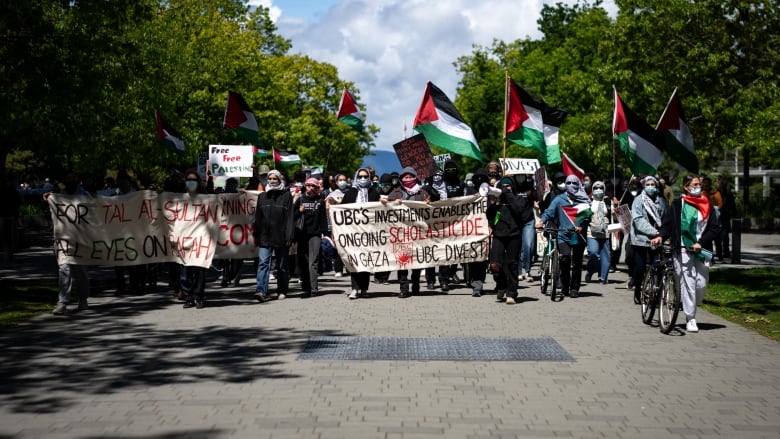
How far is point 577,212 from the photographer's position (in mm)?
16141

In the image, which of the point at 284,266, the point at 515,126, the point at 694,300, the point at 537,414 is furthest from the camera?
the point at 515,126

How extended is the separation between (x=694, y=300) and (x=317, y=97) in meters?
71.2

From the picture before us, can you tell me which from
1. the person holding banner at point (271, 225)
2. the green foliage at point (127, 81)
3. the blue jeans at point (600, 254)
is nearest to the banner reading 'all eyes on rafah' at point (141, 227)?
the person holding banner at point (271, 225)

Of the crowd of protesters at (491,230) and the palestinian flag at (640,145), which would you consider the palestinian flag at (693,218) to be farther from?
the palestinian flag at (640,145)

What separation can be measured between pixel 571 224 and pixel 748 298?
3102mm

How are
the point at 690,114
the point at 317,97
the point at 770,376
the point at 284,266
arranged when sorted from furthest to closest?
the point at 317,97 < the point at 690,114 < the point at 284,266 < the point at 770,376

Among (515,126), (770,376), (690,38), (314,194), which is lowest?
(770,376)

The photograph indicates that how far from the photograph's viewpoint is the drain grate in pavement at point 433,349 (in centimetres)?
988

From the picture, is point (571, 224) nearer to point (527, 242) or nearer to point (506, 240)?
point (506, 240)

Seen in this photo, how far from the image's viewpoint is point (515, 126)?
64.4 feet

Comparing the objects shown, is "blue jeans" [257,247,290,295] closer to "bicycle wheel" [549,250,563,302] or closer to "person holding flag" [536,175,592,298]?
"person holding flag" [536,175,592,298]

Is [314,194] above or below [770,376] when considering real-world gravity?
above

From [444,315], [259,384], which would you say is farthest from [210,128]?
[259,384]

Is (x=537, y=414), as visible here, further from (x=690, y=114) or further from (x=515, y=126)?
(x=690, y=114)
